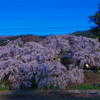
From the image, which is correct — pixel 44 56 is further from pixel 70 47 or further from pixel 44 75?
pixel 70 47

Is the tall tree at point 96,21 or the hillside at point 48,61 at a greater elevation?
the tall tree at point 96,21

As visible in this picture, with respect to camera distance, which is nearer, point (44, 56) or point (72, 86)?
point (44, 56)

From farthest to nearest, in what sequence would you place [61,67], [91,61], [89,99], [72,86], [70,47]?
[72,86] → [70,47] → [91,61] → [61,67] → [89,99]

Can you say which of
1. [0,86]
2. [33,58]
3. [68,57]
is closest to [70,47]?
[68,57]

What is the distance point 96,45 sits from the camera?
52.6ft

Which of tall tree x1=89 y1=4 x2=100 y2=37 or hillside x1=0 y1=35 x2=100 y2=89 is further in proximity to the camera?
tall tree x1=89 y1=4 x2=100 y2=37

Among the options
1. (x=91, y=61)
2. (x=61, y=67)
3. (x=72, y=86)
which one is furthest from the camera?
→ (x=72, y=86)

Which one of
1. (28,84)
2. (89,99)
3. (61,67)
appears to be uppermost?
(61,67)

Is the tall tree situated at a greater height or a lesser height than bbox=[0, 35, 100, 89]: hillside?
greater

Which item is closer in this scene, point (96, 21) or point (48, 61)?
point (48, 61)

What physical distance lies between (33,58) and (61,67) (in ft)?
6.53

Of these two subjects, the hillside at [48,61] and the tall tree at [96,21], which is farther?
the tall tree at [96,21]

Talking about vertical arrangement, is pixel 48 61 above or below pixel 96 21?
below

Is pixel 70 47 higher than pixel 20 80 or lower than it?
higher
